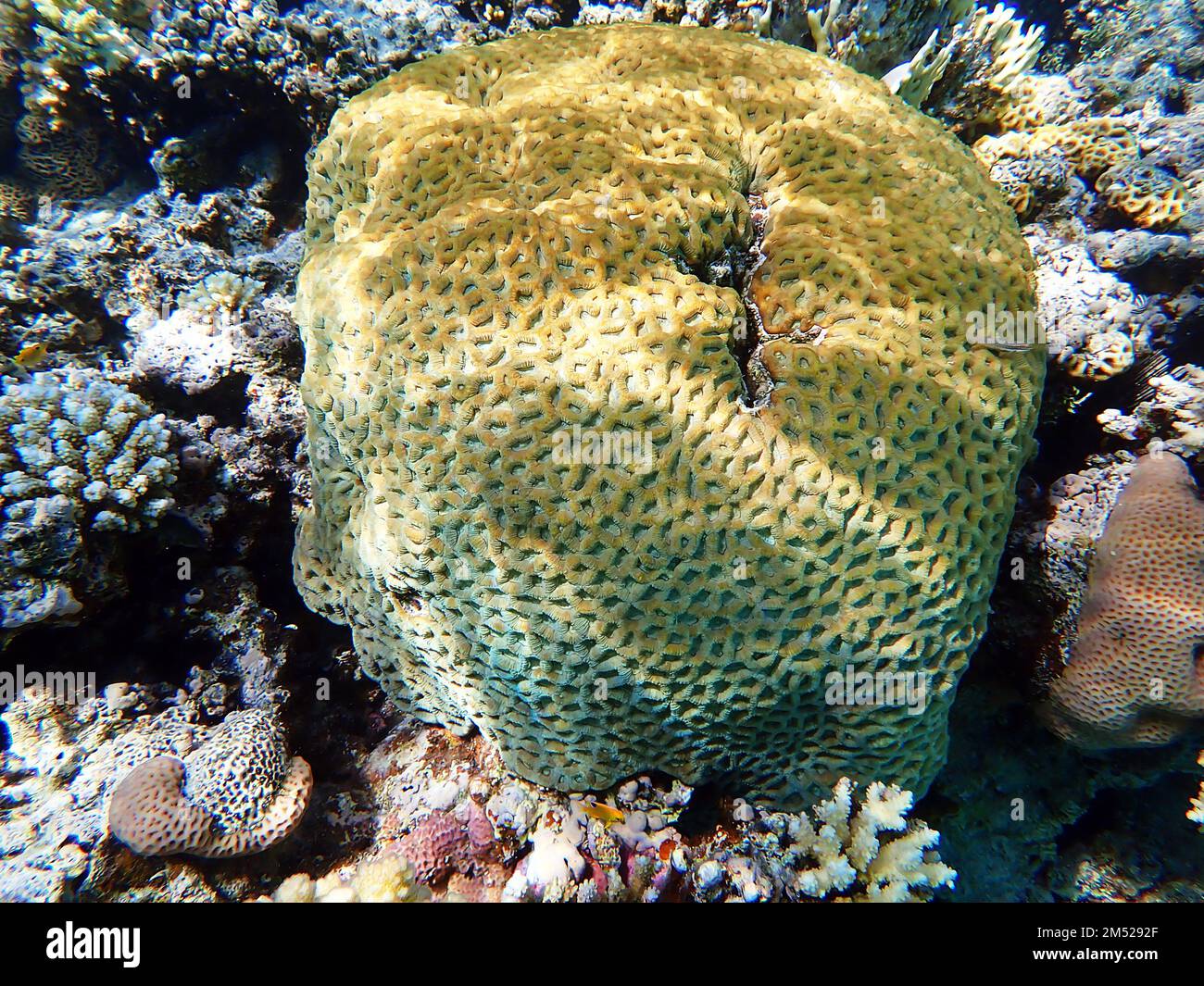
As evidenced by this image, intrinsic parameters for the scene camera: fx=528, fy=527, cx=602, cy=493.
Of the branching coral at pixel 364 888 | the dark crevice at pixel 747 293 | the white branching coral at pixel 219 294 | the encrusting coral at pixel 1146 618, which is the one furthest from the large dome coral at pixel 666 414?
the white branching coral at pixel 219 294

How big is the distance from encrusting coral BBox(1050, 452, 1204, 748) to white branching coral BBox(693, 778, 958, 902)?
1.37 m

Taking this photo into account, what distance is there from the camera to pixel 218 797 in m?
2.73

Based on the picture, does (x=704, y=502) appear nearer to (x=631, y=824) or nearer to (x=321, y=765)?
(x=631, y=824)

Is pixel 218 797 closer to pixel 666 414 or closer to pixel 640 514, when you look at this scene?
pixel 640 514

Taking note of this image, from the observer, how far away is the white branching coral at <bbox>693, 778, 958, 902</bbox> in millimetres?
2672

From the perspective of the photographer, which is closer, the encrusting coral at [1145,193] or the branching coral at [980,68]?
the encrusting coral at [1145,193]

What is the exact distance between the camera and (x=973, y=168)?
10.3 ft

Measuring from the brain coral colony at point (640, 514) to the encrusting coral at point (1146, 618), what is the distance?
0.02 meters

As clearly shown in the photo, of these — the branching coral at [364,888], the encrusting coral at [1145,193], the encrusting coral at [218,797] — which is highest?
the encrusting coral at [1145,193]

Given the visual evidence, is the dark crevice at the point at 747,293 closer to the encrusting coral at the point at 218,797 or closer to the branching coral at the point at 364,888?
the branching coral at the point at 364,888

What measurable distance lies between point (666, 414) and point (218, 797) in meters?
3.01

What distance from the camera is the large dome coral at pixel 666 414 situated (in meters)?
2.39

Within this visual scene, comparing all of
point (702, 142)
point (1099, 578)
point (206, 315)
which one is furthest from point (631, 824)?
point (206, 315)

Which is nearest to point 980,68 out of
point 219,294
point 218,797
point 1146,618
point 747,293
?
point 747,293
